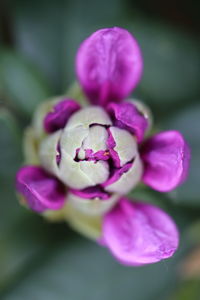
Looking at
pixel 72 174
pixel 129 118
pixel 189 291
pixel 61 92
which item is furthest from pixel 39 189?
pixel 189 291

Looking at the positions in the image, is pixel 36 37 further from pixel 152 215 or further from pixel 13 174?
pixel 152 215

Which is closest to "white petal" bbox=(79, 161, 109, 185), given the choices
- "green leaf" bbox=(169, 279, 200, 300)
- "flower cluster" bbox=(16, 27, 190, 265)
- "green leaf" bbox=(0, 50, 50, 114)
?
"flower cluster" bbox=(16, 27, 190, 265)

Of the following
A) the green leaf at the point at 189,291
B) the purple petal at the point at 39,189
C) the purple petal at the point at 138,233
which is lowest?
the green leaf at the point at 189,291

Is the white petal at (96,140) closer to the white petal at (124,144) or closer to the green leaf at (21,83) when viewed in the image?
the white petal at (124,144)

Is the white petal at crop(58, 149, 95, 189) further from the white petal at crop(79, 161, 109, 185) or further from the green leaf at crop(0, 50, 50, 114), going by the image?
the green leaf at crop(0, 50, 50, 114)

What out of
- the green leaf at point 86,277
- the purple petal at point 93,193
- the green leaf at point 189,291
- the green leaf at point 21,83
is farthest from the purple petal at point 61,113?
the green leaf at point 189,291

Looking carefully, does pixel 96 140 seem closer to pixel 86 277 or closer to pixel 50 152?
pixel 50 152

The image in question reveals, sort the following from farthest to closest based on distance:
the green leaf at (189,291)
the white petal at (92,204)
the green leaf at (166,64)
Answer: the green leaf at (189,291) → the green leaf at (166,64) → the white petal at (92,204)
